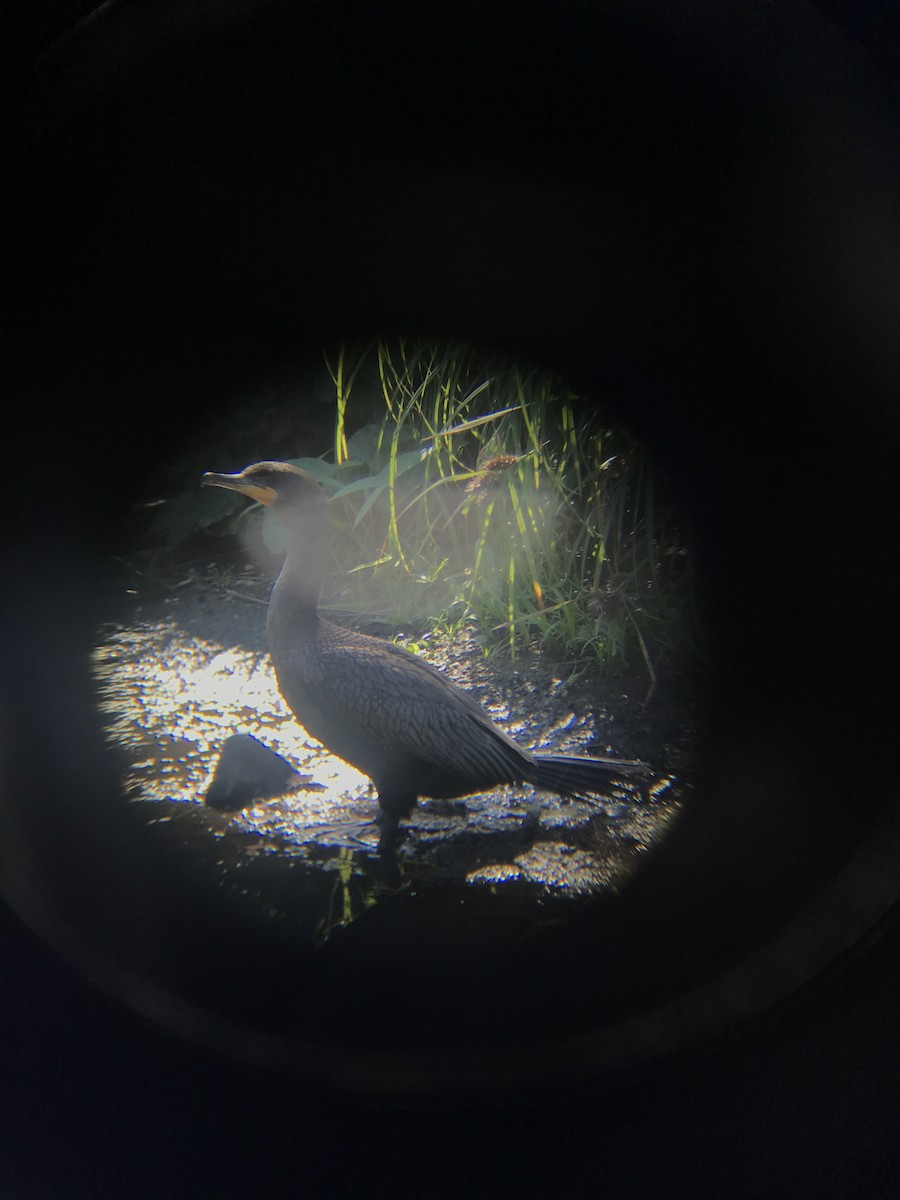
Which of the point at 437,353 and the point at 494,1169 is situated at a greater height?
the point at 437,353

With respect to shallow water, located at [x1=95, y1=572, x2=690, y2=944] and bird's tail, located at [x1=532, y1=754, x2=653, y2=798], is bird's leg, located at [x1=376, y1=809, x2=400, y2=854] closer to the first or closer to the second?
shallow water, located at [x1=95, y1=572, x2=690, y2=944]

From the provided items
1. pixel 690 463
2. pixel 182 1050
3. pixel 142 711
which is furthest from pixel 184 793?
pixel 690 463

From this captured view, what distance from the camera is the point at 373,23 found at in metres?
0.47

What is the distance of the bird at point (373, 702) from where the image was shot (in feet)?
2.14

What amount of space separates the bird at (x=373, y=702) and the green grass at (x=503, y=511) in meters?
0.03

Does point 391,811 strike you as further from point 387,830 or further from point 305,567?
point 305,567

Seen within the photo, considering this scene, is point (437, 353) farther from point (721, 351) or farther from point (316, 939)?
point (316, 939)

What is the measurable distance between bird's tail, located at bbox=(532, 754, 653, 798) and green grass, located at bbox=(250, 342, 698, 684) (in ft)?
0.26

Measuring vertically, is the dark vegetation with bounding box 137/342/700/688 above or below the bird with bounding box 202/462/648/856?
above

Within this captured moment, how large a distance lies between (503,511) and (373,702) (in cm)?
20

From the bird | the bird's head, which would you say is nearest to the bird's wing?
the bird

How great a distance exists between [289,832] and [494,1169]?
31 cm

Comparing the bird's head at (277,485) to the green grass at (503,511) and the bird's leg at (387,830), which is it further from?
the bird's leg at (387,830)

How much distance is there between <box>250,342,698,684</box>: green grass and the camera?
A: 0.62 metres
